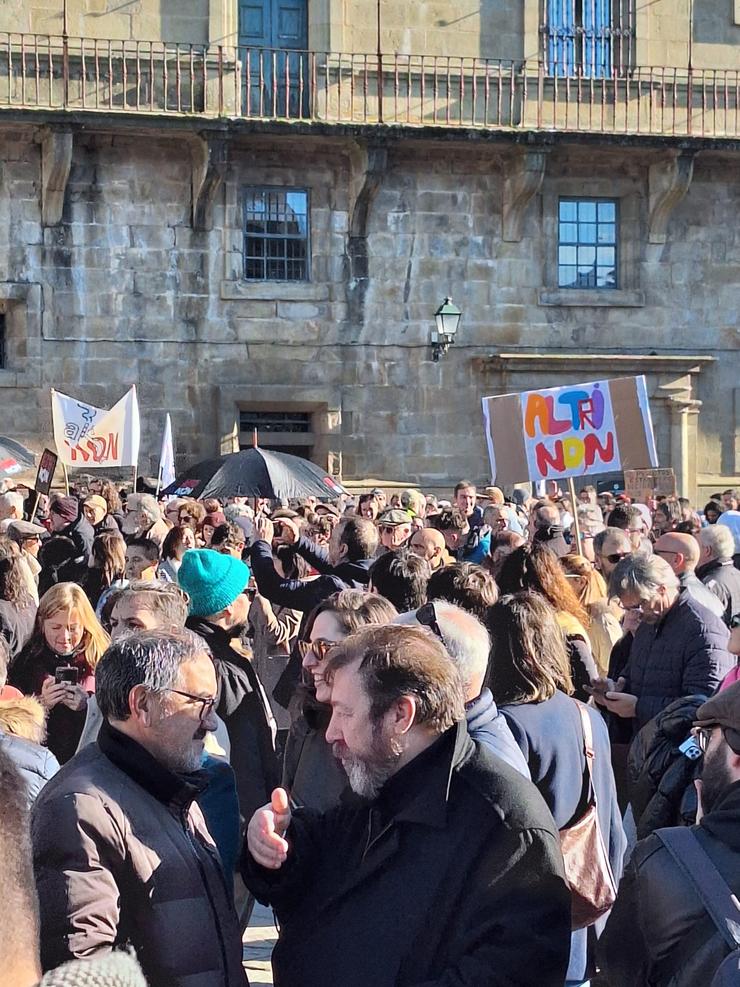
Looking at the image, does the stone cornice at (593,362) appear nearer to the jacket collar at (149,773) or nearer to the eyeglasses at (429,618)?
the eyeglasses at (429,618)

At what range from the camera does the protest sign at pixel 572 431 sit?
12.8 m

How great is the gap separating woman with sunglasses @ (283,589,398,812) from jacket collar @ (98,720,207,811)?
86 centimetres

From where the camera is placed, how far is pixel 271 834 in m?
3.12

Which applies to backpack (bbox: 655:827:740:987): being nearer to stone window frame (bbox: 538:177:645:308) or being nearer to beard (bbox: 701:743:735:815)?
beard (bbox: 701:743:735:815)

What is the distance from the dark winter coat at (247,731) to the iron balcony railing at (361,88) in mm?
15994

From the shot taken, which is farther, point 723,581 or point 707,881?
point 723,581

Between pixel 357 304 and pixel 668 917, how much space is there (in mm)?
19162

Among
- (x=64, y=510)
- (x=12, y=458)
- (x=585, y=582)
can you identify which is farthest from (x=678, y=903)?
(x=12, y=458)

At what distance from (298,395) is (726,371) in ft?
22.1

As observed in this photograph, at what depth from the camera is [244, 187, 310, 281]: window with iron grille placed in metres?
21.6

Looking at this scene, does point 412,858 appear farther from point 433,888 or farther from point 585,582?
point 585,582

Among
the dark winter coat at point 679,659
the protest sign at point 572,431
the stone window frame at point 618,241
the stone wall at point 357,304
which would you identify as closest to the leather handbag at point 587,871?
the dark winter coat at point 679,659

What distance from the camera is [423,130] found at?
2109 cm

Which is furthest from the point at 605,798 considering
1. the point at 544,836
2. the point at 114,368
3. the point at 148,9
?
the point at 148,9
